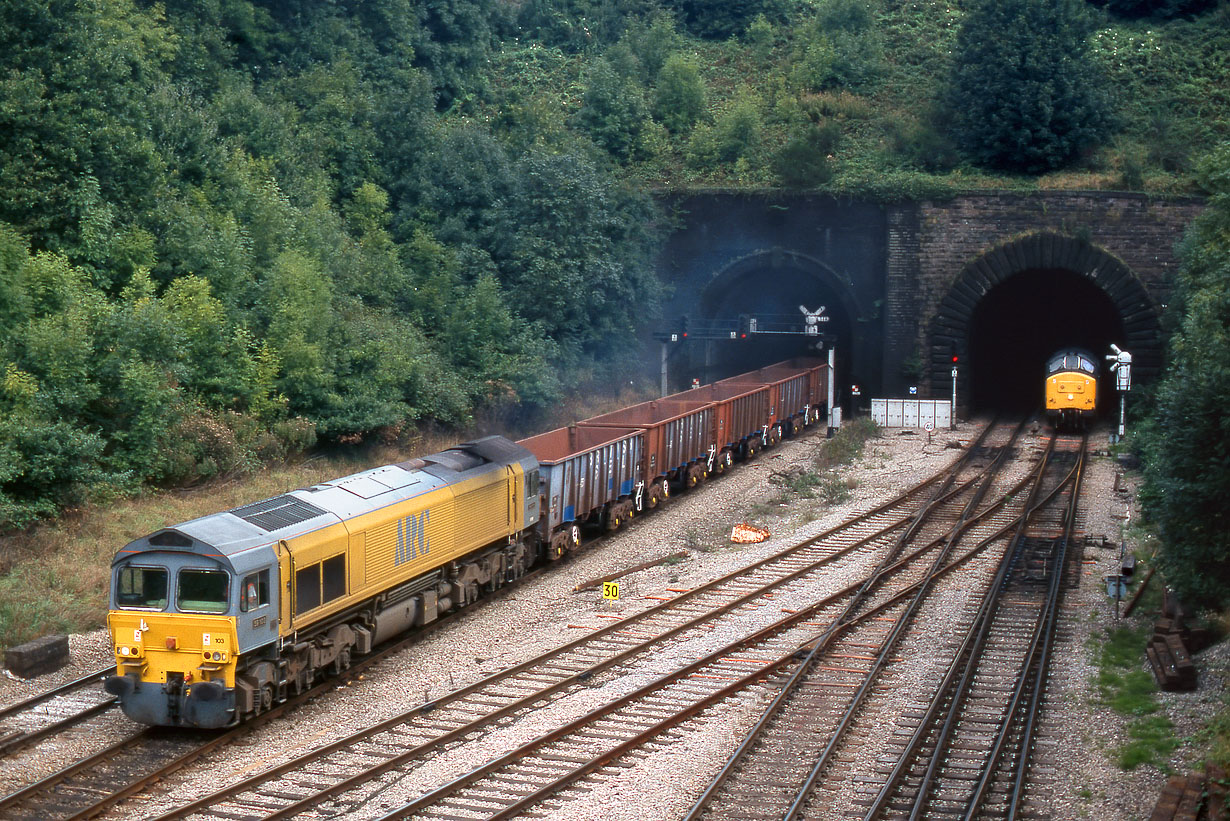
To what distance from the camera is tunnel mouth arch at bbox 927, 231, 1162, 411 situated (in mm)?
Answer: 40188

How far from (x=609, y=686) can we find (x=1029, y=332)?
4223cm

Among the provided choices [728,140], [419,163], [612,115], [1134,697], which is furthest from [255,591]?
[612,115]

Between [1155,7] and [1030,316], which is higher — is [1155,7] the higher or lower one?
the higher one

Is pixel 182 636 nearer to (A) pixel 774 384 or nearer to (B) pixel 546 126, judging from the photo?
(A) pixel 774 384

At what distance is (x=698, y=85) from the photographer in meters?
50.2

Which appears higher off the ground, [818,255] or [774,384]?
[818,255]

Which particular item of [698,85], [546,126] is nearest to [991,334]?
[698,85]

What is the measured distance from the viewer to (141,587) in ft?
45.2

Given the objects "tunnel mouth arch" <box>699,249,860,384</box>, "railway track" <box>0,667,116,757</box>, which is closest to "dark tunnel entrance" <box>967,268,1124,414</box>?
"tunnel mouth arch" <box>699,249,860,384</box>

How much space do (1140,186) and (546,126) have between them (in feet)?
68.0

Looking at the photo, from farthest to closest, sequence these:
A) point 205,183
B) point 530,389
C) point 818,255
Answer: point 818,255, point 530,389, point 205,183

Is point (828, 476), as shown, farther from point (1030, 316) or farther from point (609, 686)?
point (1030, 316)

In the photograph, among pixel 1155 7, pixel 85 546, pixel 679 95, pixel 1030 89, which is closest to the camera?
pixel 85 546

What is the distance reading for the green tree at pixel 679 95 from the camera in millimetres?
49906
